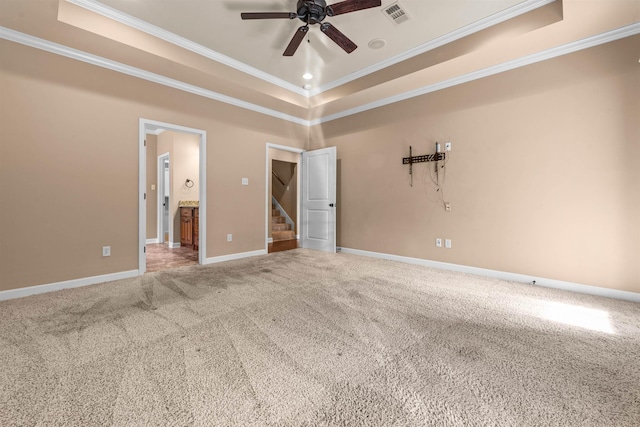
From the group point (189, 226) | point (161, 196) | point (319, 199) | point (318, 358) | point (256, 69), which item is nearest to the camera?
point (318, 358)

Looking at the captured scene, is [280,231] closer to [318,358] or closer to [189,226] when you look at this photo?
[189,226]

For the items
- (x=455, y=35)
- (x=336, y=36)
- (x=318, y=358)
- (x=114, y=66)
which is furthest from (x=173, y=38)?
(x=318, y=358)

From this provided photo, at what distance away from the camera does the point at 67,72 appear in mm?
3020

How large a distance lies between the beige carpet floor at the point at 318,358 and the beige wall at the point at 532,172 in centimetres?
62

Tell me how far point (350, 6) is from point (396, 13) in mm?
819

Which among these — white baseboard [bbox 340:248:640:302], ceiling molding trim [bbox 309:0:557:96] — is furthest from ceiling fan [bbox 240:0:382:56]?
white baseboard [bbox 340:248:640:302]

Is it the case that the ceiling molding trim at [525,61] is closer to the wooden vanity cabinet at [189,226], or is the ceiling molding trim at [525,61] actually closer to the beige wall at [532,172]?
the beige wall at [532,172]

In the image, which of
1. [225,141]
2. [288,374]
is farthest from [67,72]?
[288,374]

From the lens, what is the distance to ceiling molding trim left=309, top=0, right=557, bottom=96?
2.71 m

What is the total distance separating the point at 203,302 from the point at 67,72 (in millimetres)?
3041

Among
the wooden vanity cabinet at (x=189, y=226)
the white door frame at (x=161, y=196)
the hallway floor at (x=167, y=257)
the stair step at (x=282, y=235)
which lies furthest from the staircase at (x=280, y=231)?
the white door frame at (x=161, y=196)

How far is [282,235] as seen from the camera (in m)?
7.32

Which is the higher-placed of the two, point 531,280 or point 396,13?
point 396,13

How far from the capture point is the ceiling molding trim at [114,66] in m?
2.73
